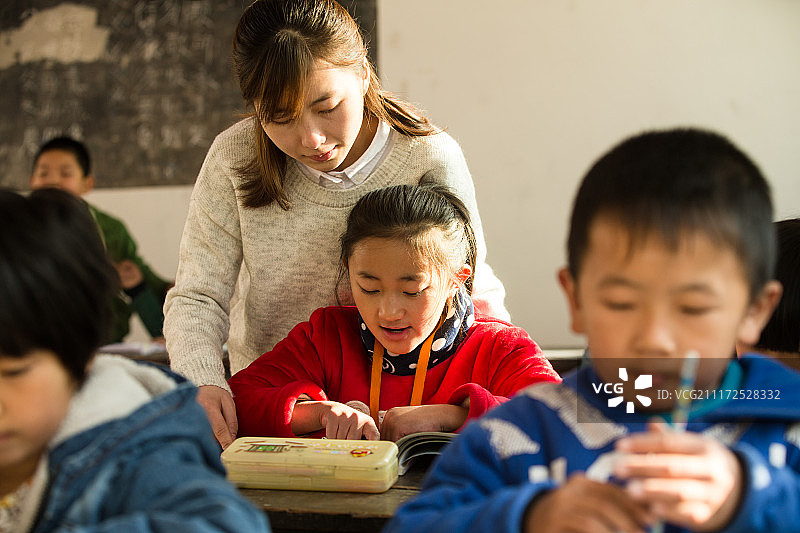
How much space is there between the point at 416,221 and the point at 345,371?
33cm

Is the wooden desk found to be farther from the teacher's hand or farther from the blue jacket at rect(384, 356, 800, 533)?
the teacher's hand

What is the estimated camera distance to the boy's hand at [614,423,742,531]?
67 centimetres

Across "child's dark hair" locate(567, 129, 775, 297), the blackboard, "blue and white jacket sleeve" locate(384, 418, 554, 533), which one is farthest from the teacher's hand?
the blackboard

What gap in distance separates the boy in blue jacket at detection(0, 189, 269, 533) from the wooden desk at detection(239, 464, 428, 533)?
0.63ft

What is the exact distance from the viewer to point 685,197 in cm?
79

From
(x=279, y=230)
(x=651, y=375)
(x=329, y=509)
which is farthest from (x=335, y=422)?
(x=651, y=375)

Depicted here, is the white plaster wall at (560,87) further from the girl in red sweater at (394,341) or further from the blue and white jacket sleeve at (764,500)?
the blue and white jacket sleeve at (764,500)

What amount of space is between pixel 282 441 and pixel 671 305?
0.69 meters

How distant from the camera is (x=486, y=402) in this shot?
1.37 m

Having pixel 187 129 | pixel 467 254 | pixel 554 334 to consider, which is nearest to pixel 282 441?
pixel 467 254

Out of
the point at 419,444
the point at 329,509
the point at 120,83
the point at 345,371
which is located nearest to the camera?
the point at 329,509

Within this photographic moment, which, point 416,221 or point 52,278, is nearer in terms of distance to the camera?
point 52,278

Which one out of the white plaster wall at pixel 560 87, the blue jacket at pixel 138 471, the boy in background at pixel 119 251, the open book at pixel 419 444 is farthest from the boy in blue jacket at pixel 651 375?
the white plaster wall at pixel 560 87

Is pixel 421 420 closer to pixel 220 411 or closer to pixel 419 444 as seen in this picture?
pixel 419 444
